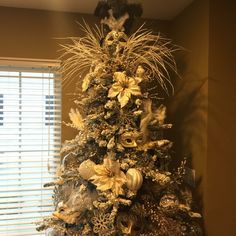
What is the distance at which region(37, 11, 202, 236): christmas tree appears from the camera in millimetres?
1414

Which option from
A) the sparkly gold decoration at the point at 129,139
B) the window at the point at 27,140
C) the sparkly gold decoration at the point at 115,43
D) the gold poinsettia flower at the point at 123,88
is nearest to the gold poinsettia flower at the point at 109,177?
the sparkly gold decoration at the point at 129,139

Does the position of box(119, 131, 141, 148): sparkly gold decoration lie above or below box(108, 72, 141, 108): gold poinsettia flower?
below

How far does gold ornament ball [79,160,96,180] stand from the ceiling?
3.46 ft

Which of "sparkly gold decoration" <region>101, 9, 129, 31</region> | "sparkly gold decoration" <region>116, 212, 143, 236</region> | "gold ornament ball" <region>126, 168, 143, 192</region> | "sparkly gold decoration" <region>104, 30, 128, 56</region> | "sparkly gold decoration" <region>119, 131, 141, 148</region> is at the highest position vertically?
"sparkly gold decoration" <region>101, 9, 129, 31</region>

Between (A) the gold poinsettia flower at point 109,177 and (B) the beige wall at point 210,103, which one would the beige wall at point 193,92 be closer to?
(B) the beige wall at point 210,103

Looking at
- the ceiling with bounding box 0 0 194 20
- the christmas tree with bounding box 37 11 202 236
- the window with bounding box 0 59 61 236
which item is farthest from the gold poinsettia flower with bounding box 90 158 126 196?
the ceiling with bounding box 0 0 194 20

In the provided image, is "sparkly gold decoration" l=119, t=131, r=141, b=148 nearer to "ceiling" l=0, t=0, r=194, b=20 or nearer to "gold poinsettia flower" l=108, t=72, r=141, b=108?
"gold poinsettia flower" l=108, t=72, r=141, b=108

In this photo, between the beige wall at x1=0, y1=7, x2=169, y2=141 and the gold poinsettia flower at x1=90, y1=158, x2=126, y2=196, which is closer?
the gold poinsettia flower at x1=90, y1=158, x2=126, y2=196

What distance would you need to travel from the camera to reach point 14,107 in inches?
81.2

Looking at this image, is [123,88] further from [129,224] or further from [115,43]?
[129,224]

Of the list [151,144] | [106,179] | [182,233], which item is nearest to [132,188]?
[106,179]

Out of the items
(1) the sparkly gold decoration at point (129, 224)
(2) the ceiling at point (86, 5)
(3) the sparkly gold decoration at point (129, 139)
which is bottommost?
(1) the sparkly gold decoration at point (129, 224)

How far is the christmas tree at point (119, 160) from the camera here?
1.41 metres

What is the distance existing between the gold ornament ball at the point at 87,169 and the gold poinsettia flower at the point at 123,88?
1.12 ft
